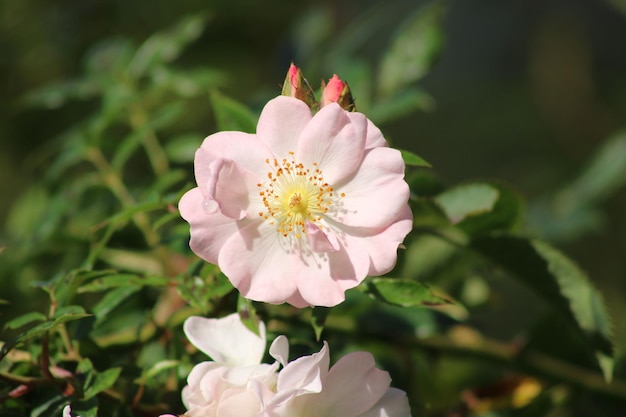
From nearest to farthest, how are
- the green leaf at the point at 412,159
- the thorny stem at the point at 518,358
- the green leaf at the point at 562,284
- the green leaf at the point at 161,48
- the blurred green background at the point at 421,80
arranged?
the green leaf at the point at 412,159, the green leaf at the point at 562,284, the thorny stem at the point at 518,358, the green leaf at the point at 161,48, the blurred green background at the point at 421,80

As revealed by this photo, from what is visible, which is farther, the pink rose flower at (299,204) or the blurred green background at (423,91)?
the blurred green background at (423,91)

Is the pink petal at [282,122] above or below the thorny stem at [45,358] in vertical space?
above

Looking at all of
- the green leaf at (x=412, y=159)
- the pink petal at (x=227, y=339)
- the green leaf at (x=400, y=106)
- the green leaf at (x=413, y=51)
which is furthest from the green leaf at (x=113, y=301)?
the green leaf at (x=413, y=51)

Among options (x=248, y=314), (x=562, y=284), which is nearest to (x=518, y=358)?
(x=562, y=284)

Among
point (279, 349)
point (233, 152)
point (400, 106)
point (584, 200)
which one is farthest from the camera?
point (584, 200)

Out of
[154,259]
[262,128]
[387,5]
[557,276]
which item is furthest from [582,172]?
[262,128]

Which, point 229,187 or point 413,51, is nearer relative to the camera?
point 229,187

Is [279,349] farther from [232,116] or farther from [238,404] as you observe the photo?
[232,116]

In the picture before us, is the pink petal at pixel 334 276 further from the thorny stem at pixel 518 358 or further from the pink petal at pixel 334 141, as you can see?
the thorny stem at pixel 518 358
